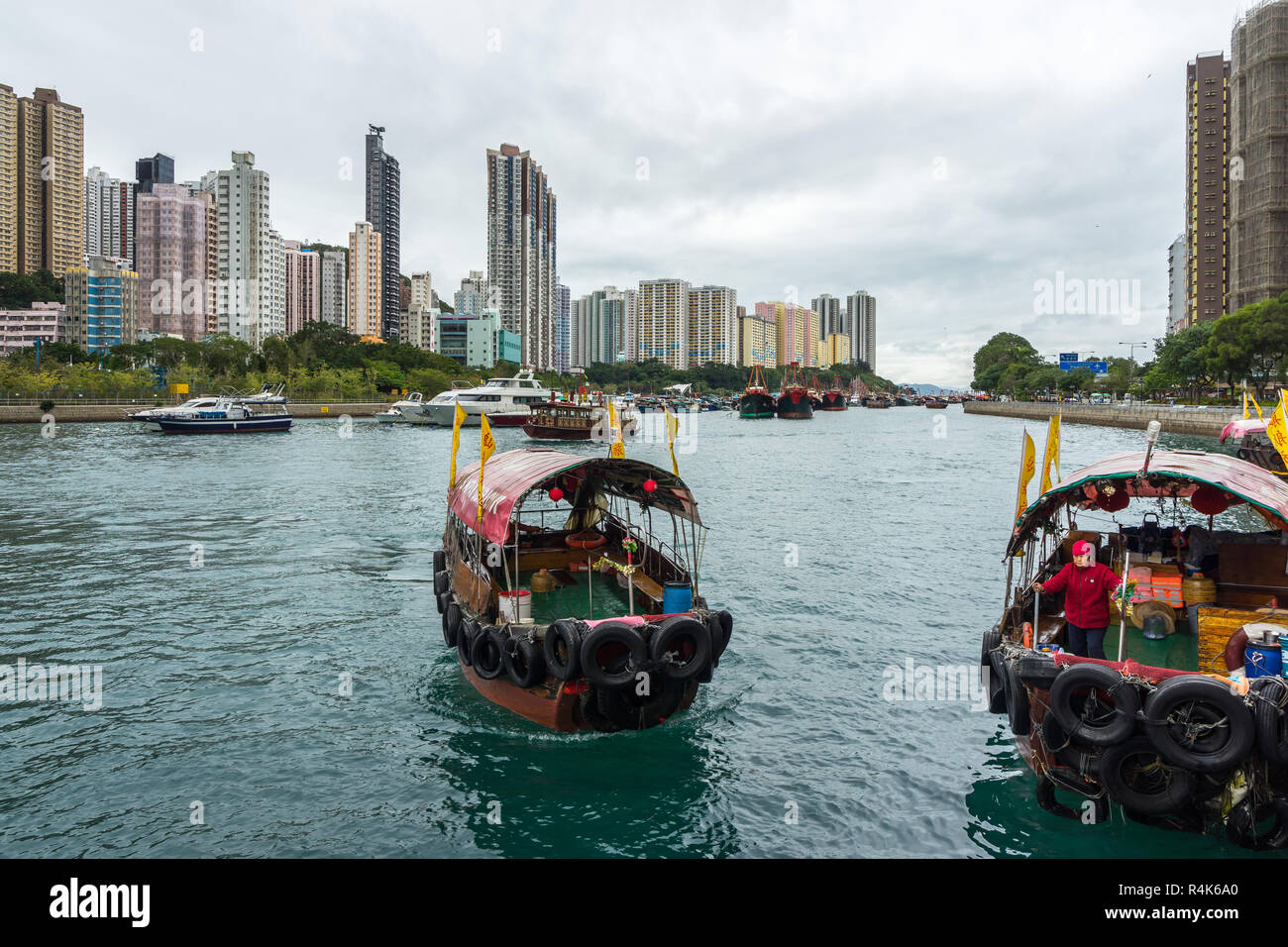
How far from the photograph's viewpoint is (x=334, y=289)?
180m

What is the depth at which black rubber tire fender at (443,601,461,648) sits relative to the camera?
1228 cm

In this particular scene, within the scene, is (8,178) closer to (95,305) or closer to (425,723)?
(95,305)

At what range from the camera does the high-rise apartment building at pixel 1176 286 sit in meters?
136

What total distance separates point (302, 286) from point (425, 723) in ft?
610

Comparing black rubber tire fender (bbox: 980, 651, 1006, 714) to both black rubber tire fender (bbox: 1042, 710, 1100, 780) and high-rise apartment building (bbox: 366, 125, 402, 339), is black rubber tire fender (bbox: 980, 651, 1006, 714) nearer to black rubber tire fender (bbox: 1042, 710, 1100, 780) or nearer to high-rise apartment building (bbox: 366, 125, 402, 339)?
black rubber tire fender (bbox: 1042, 710, 1100, 780)

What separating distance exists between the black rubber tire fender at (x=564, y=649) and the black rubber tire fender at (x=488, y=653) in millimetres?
829

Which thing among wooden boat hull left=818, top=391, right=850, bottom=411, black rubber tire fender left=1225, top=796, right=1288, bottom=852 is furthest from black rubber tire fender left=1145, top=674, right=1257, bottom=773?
wooden boat hull left=818, top=391, right=850, bottom=411

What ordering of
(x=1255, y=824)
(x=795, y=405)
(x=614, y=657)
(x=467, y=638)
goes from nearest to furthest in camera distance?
(x=1255, y=824) → (x=614, y=657) → (x=467, y=638) → (x=795, y=405)

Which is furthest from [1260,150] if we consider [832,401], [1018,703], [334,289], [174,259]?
[334,289]

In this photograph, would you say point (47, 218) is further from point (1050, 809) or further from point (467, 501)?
point (1050, 809)
